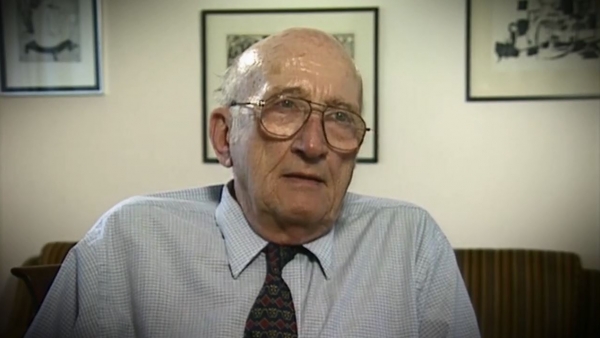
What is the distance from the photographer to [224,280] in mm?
1004

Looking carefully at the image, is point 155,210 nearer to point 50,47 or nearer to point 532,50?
point 50,47

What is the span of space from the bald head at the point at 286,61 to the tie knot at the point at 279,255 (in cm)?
28

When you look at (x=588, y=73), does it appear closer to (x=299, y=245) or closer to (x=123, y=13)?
(x=299, y=245)

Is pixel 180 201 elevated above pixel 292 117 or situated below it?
below

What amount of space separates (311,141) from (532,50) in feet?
4.15

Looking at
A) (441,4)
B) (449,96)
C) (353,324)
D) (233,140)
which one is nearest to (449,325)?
(353,324)

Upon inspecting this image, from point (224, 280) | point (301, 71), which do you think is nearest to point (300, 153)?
point (301, 71)

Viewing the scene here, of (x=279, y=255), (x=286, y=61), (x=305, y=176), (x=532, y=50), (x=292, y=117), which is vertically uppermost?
(x=532, y=50)

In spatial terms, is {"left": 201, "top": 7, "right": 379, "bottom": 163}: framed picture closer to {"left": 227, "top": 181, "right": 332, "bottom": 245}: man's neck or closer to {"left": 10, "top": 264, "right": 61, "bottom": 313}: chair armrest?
{"left": 10, "top": 264, "right": 61, "bottom": 313}: chair armrest

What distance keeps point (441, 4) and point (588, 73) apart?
0.54 m

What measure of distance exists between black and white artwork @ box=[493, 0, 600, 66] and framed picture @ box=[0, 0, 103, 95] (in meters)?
1.42

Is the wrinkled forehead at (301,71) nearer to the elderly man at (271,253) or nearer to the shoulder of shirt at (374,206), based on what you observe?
the elderly man at (271,253)

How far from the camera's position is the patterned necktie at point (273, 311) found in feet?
3.13

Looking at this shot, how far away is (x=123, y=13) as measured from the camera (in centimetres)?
203
